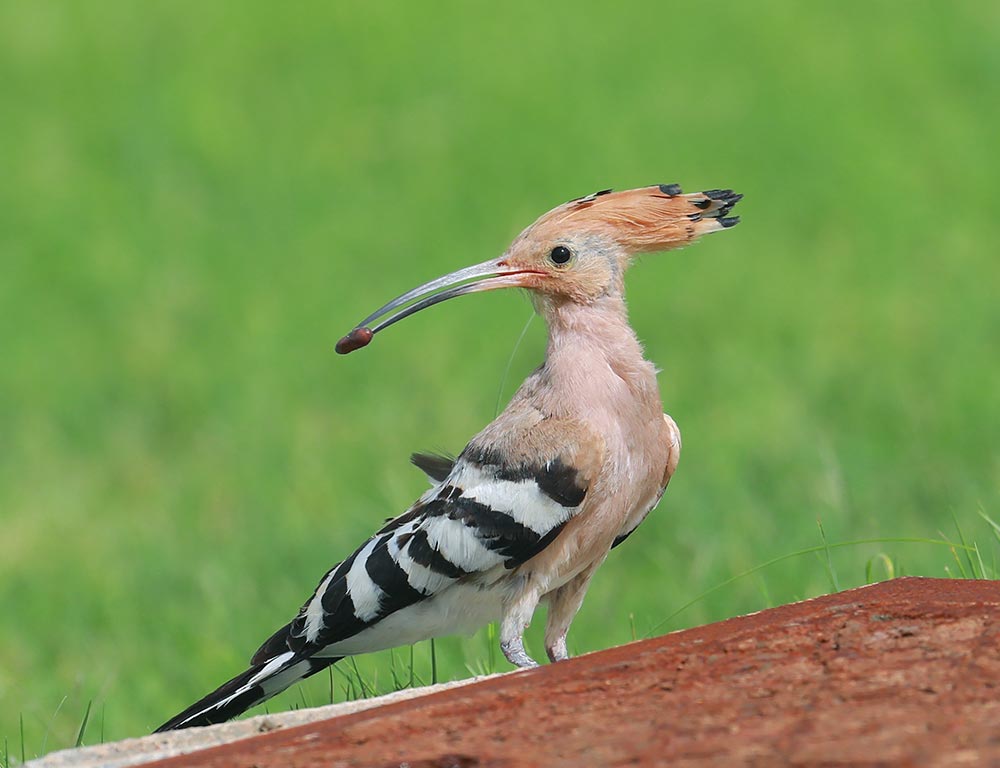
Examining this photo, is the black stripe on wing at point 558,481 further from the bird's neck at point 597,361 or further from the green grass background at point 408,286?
the green grass background at point 408,286

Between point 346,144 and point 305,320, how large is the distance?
334 centimetres

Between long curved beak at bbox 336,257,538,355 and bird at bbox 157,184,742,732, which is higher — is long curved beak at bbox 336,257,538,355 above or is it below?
above

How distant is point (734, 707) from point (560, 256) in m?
1.85

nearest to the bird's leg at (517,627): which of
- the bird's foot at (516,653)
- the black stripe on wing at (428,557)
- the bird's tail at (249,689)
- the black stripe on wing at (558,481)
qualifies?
the bird's foot at (516,653)

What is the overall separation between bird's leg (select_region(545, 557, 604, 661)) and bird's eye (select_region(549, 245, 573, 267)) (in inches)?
32.7

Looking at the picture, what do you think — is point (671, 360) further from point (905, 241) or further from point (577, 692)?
point (577, 692)

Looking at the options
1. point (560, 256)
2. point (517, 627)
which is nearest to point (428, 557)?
point (517, 627)

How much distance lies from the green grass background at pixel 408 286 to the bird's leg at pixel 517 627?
2.81 feet

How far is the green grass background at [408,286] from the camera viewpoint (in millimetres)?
8891

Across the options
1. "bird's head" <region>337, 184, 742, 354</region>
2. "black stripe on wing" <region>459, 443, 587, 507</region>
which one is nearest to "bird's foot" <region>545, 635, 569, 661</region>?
"black stripe on wing" <region>459, 443, 587, 507</region>

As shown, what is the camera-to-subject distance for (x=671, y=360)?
12211 mm

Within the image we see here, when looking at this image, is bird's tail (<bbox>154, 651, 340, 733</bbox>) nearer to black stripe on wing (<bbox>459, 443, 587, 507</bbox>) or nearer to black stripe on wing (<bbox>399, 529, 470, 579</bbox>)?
black stripe on wing (<bbox>399, 529, 470, 579</bbox>)

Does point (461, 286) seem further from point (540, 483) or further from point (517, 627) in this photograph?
point (517, 627)

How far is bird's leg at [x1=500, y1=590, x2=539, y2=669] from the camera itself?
14.8ft
